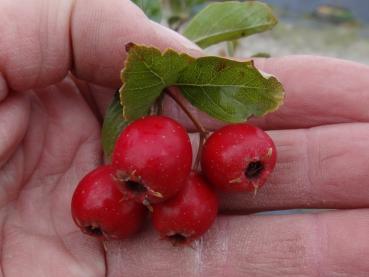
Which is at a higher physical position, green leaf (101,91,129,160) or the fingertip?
the fingertip

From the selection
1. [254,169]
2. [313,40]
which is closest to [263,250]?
[254,169]

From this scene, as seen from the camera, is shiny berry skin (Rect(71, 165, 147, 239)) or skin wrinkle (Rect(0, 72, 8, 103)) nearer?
shiny berry skin (Rect(71, 165, 147, 239))

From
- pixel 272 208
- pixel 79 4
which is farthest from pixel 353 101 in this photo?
pixel 79 4

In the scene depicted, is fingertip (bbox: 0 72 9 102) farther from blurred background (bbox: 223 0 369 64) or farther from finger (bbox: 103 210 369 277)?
blurred background (bbox: 223 0 369 64)

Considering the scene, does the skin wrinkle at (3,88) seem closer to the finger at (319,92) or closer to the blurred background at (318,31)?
the finger at (319,92)

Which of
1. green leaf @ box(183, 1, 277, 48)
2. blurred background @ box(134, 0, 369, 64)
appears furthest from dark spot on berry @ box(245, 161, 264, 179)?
blurred background @ box(134, 0, 369, 64)

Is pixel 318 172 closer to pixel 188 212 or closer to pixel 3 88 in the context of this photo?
pixel 188 212
